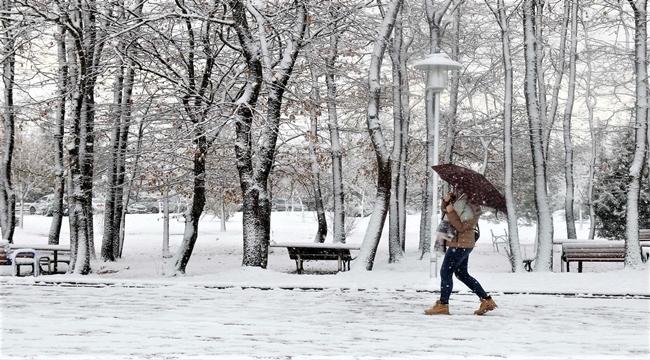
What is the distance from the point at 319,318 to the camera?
33.6 ft

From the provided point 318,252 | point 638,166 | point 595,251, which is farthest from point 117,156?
point 638,166

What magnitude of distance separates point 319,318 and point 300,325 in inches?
32.6

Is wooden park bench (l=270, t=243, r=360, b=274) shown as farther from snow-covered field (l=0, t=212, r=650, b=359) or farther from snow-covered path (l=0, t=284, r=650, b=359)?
snow-covered path (l=0, t=284, r=650, b=359)

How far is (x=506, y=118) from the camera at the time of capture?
19438 mm

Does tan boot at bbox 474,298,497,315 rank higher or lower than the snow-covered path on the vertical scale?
higher

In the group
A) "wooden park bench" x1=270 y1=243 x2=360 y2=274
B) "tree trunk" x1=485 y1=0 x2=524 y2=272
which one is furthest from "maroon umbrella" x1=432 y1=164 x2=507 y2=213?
"wooden park bench" x1=270 y1=243 x2=360 y2=274

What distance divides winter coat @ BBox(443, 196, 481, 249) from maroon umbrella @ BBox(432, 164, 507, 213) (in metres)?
0.14

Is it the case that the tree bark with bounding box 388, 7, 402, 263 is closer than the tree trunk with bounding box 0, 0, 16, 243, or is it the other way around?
the tree bark with bounding box 388, 7, 402, 263

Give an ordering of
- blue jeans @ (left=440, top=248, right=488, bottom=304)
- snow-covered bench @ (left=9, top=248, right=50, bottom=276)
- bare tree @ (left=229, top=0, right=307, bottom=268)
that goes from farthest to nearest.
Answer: snow-covered bench @ (left=9, top=248, right=50, bottom=276)
bare tree @ (left=229, top=0, right=307, bottom=268)
blue jeans @ (left=440, top=248, right=488, bottom=304)

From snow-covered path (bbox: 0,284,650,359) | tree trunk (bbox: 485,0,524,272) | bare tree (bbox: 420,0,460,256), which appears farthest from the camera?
bare tree (bbox: 420,0,460,256)

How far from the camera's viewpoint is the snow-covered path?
746 cm

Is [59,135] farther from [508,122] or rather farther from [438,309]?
[438,309]

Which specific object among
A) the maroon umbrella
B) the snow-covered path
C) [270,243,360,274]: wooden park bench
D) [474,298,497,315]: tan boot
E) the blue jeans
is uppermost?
the maroon umbrella

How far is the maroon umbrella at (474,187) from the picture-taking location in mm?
10312
